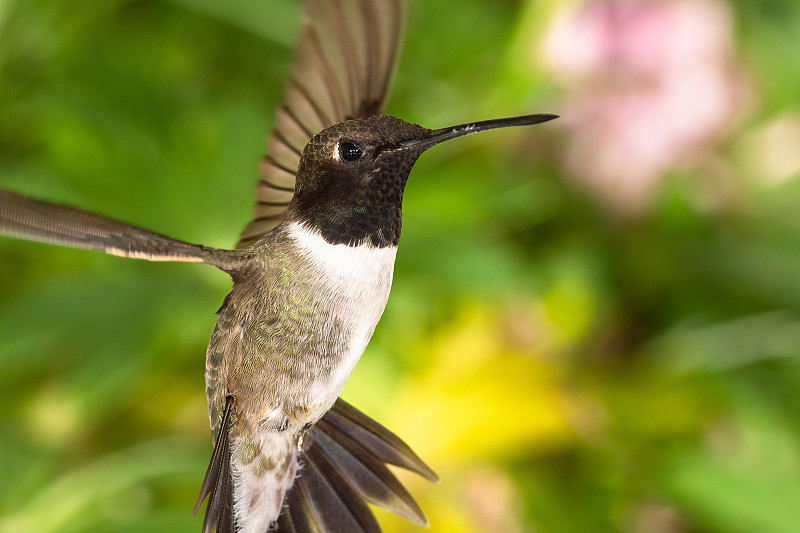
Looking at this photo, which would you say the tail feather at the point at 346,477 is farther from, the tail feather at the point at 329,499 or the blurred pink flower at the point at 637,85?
the blurred pink flower at the point at 637,85

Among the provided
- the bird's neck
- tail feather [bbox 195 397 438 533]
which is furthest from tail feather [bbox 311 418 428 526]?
the bird's neck

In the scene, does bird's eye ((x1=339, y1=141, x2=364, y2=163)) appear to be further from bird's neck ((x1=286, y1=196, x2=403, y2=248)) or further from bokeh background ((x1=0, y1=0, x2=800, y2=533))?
bokeh background ((x1=0, y1=0, x2=800, y2=533))

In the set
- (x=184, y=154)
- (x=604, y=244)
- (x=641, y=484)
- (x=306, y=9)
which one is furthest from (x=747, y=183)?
(x=306, y=9)

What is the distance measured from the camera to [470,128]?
0.68 feet

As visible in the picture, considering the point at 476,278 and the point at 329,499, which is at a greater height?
the point at 476,278

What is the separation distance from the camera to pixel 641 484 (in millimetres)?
1313

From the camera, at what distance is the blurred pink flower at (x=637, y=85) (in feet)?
4.62

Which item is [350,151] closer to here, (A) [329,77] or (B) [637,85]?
(A) [329,77]

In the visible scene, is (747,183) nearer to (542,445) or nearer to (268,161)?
(542,445)

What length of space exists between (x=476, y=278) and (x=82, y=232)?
32.7 inches

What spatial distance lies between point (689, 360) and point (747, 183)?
0.57 meters

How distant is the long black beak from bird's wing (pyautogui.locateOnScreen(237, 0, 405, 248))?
92 millimetres

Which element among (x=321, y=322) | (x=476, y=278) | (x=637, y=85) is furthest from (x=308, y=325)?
(x=637, y=85)

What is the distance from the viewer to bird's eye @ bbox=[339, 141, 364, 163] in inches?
9.2
